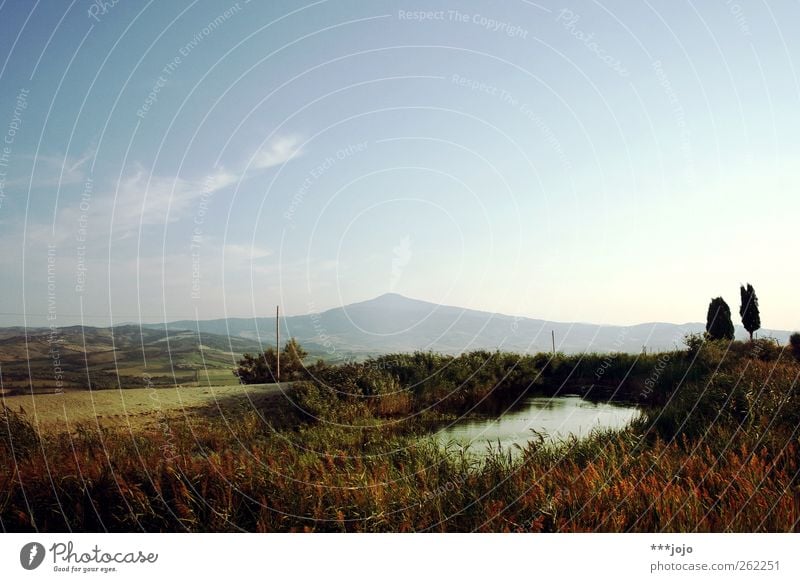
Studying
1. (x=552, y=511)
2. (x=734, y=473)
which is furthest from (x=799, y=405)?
(x=552, y=511)

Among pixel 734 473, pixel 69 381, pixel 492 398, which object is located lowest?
pixel 492 398

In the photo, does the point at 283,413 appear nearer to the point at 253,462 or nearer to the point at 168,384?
the point at 168,384

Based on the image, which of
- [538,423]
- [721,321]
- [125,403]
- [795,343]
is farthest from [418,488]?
[721,321]

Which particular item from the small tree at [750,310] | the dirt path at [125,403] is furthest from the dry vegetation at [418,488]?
the small tree at [750,310]

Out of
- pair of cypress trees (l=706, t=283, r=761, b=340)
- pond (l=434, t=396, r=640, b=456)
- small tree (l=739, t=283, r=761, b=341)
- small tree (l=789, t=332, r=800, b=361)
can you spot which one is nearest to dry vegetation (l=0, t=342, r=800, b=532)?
pond (l=434, t=396, r=640, b=456)

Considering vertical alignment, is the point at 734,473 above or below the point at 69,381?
below

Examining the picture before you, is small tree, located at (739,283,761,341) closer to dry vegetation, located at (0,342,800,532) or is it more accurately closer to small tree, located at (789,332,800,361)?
small tree, located at (789,332,800,361)
